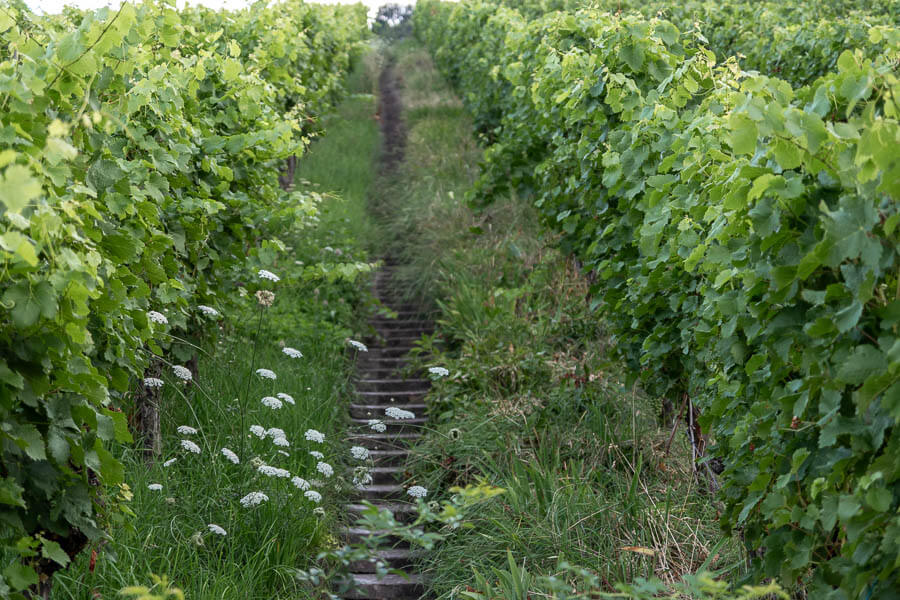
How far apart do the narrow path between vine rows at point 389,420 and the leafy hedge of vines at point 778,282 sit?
5.01 ft

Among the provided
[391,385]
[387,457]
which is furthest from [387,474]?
[391,385]

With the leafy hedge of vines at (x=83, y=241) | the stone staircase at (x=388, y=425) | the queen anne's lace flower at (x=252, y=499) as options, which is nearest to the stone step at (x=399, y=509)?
the stone staircase at (x=388, y=425)

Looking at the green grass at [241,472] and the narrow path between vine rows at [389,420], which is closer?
the green grass at [241,472]

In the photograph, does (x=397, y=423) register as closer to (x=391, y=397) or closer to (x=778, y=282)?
(x=391, y=397)

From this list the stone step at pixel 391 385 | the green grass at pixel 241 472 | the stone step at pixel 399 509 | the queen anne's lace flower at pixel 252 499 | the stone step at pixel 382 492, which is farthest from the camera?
the stone step at pixel 391 385

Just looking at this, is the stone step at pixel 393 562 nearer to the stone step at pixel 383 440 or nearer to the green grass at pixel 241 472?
Result: the green grass at pixel 241 472

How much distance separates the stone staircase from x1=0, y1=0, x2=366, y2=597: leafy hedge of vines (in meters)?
1.28

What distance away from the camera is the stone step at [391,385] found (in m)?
7.73

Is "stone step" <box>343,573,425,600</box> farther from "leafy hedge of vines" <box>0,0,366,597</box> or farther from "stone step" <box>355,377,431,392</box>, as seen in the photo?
"stone step" <box>355,377,431,392</box>

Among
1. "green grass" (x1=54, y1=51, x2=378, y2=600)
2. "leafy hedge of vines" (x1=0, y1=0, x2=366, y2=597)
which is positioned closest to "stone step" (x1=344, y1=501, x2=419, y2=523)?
"green grass" (x1=54, y1=51, x2=378, y2=600)

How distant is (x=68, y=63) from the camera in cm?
267

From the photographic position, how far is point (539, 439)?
5535mm

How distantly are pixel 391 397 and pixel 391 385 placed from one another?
25 cm

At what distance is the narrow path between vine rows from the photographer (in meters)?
4.96
